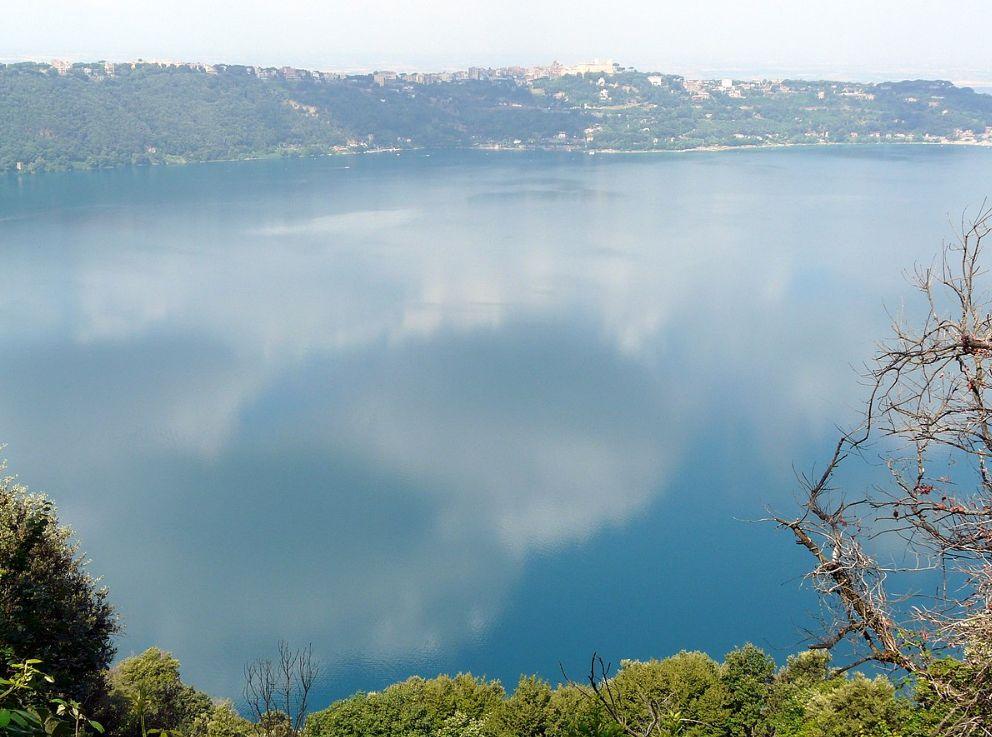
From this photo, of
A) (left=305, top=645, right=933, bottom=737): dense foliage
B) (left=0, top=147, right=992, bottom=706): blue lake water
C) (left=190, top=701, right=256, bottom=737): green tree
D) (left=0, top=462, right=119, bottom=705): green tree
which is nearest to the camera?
(left=0, top=462, right=119, bottom=705): green tree

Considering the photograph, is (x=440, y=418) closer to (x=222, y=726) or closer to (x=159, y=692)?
(x=159, y=692)

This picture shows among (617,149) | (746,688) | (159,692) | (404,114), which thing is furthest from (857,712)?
(404,114)

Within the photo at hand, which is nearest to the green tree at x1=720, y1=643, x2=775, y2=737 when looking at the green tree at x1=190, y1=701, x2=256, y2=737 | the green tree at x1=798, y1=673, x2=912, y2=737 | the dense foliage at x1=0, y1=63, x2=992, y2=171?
the green tree at x1=798, y1=673, x2=912, y2=737

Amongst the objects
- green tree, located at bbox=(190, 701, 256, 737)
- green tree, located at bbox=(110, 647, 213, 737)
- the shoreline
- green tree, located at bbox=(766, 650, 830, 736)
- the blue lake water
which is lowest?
green tree, located at bbox=(766, 650, 830, 736)

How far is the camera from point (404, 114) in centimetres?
6650

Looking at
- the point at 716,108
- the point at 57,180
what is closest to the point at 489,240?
the point at 57,180

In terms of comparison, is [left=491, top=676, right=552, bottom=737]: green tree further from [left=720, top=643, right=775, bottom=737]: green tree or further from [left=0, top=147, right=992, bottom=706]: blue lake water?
[left=0, top=147, right=992, bottom=706]: blue lake water

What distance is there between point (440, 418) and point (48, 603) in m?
10.4

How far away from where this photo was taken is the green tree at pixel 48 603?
4.23m

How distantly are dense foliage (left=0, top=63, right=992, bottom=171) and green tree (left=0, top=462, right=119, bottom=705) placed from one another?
48.4m

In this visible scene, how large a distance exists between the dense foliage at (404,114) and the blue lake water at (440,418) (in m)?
22.0

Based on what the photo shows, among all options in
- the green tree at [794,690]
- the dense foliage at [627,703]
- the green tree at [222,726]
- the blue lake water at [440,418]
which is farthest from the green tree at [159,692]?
the green tree at [794,690]

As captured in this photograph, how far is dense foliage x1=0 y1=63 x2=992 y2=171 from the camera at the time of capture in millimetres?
51625

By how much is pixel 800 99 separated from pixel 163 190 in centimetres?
5492
